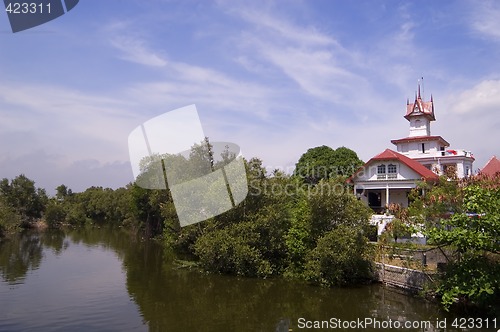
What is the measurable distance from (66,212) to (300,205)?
46.9m

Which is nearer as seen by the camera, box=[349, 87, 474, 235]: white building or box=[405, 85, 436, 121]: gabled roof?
box=[349, 87, 474, 235]: white building

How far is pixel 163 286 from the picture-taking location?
661 inches

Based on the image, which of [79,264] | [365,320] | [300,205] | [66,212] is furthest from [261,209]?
[66,212]

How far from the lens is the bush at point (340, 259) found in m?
15.5

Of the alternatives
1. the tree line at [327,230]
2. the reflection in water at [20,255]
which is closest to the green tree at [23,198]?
the reflection in water at [20,255]

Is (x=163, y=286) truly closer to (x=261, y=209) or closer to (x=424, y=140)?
(x=261, y=209)

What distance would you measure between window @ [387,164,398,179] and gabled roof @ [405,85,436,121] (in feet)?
33.1

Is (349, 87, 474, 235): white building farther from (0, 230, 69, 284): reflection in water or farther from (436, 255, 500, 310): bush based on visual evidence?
(0, 230, 69, 284): reflection in water

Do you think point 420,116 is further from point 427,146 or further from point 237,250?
point 237,250

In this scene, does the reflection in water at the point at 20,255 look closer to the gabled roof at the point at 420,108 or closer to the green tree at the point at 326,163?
the green tree at the point at 326,163

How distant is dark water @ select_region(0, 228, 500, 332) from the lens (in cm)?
1189

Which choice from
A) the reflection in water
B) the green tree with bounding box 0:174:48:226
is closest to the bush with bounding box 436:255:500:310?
the reflection in water

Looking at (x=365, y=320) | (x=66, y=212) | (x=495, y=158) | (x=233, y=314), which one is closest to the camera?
(x=365, y=320)

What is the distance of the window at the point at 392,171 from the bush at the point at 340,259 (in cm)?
1062
